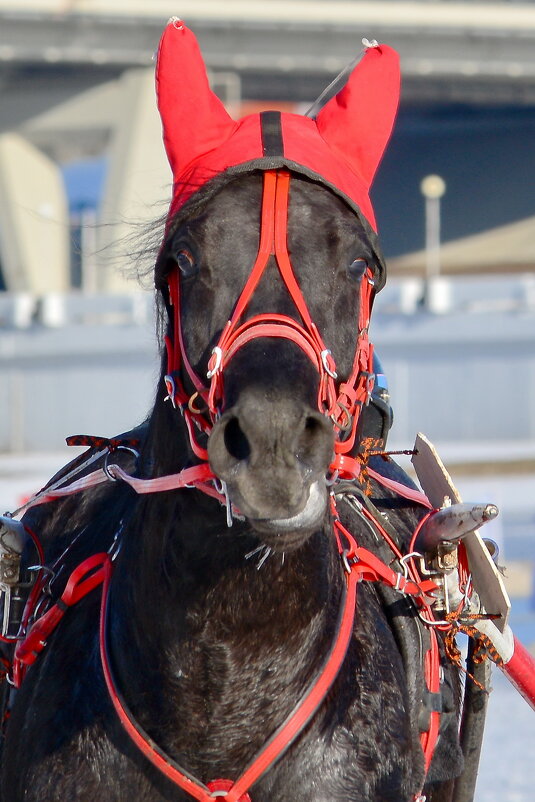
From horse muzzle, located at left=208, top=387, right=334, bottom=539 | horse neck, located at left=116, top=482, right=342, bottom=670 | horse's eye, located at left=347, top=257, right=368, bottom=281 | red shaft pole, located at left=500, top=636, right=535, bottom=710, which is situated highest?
horse's eye, located at left=347, top=257, right=368, bottom=281

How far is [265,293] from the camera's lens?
2.47 metres

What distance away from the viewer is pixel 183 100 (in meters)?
2.83

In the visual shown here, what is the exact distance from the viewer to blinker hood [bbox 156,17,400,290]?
2693 millimetres

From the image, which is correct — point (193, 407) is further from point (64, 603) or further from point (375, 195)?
point (375, 195)

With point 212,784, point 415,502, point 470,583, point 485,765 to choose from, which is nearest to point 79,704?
point 212,784

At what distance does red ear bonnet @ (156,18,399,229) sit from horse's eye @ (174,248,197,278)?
18 cm

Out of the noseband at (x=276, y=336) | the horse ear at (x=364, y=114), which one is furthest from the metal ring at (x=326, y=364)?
the horse ear at (x=364, y=114)

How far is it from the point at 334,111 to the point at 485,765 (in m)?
4.75

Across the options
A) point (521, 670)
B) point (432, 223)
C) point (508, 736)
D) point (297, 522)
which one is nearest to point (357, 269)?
point (297, 522)

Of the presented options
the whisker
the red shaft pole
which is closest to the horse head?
the whisker

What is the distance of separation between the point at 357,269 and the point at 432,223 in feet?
100

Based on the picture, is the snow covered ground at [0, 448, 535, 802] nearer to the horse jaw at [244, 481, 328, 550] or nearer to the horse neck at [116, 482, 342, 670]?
the horse neck at [116, 482, 342, 670]

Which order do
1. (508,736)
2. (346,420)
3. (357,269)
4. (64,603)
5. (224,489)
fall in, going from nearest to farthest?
(224,489), (346,420), (357,269), (64,603), (508,736)

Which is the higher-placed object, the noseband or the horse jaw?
the noseband
